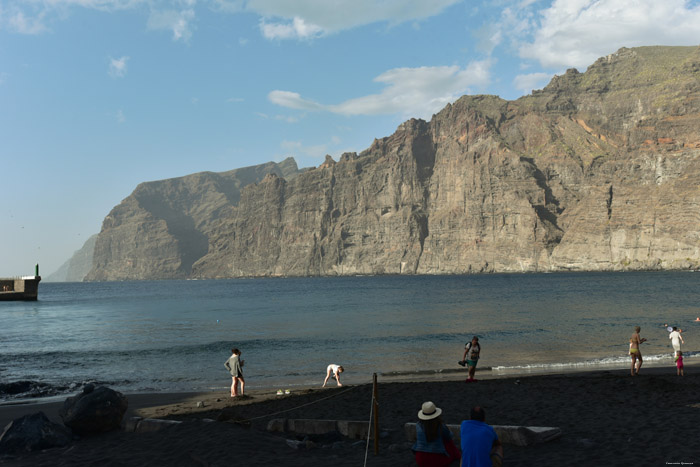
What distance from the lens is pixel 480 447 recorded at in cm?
A: 688

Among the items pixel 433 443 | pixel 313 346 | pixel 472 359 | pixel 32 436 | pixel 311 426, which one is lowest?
pixel 313 346

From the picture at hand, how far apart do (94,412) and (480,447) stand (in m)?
9.51

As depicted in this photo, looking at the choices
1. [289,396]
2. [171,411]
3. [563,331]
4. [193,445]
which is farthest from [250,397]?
[563,331]

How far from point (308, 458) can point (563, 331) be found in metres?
31.9

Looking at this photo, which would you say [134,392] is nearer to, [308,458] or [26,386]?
[26,386]

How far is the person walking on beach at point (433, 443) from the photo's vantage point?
24.9 feet

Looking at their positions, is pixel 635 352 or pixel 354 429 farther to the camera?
pixel 635 352

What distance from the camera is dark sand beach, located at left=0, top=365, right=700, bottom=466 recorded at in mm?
9820

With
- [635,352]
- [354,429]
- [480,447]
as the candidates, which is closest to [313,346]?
[635,352]

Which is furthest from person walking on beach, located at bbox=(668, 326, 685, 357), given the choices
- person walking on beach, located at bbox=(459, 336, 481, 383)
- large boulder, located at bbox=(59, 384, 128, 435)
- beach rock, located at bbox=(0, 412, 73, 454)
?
beach rock, located at bbox=(0, 412, 73, 454)

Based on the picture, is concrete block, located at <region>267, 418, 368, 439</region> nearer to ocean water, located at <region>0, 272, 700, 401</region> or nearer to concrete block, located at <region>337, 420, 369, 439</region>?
concrete block, located at <region>337, 420, 369, 439</region>

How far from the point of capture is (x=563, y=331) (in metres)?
37.5

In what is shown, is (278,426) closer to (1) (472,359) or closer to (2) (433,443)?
(2) (433,443)

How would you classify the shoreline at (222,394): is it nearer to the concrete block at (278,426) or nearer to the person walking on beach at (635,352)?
the person walking on beach at (635,352)
